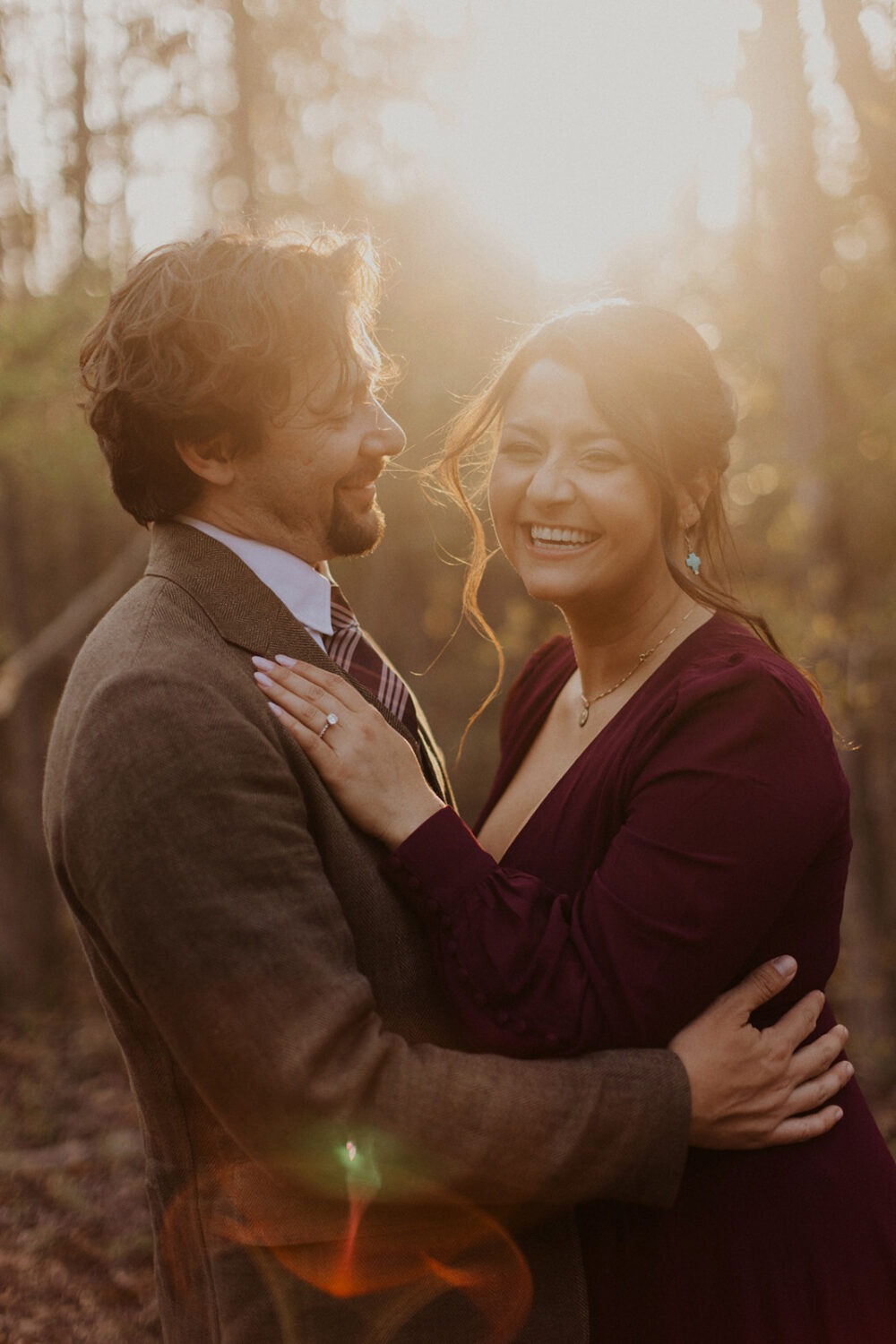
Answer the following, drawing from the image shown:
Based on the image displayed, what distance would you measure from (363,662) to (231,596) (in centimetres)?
34

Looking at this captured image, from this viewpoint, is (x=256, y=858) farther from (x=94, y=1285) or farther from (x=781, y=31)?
(x=781, y=31)

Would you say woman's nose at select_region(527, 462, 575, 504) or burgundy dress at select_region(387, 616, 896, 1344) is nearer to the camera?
burgundy dress at select_region(387, 616, 896, 1344)

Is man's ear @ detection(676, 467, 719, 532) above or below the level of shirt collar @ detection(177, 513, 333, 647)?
above

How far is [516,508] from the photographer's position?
236 cm

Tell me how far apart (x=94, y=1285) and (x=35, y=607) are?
897 cm

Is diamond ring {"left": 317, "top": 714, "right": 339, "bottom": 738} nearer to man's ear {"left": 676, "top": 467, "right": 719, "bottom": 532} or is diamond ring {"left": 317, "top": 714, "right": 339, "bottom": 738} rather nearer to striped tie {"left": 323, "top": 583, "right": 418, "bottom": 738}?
striped tie {"left": 323, "top": 583, "right": 418, "bottom": 738}

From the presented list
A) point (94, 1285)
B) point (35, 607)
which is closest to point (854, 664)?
point (94, 1285)

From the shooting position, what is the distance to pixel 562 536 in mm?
2285

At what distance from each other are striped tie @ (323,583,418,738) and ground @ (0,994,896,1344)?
257 cm

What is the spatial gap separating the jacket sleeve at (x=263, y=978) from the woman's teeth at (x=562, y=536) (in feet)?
2.63

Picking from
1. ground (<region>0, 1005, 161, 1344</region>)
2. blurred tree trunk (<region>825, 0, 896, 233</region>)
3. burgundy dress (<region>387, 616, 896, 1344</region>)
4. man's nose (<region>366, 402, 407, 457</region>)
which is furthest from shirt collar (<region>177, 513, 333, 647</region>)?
ground (<region>0, 1005, 161, 1344</region>)

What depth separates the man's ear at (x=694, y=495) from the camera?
7.51 ft

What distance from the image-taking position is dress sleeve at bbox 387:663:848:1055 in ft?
5.81

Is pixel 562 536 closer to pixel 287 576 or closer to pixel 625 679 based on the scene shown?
pixel 625 679
